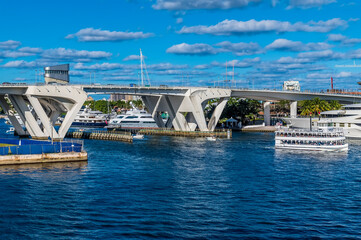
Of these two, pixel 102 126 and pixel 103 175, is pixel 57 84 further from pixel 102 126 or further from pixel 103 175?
pixel 102 126

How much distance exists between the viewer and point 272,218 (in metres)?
41.1

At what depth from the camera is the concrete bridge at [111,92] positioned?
353 feet

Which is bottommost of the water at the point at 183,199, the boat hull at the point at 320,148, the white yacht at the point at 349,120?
the water at the point at 183,199

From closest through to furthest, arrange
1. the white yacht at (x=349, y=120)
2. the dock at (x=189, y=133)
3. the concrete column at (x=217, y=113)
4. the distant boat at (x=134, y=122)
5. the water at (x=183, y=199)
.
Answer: the water at (x=183, y=199) → the white yacht at (x=349, y=120) → the dock at (x=189, y=133) → the concrete column at (x=217, y=113) → the distant boat at (x=134, y=122)

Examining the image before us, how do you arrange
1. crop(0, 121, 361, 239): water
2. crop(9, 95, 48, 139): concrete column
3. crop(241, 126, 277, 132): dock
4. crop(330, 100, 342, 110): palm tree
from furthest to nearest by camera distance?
crop(330, 100, 342, 110): palm tree, crop(241, 126, 277, 132): dock, crop(9, 95, 48, 139): concrete column, crop(0, 121, 361, 239): water

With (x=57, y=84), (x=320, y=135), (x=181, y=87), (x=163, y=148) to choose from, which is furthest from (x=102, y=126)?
(x=320, y=135)

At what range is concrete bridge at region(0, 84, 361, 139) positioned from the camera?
353 feet

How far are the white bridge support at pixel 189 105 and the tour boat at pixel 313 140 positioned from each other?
43.3 metres

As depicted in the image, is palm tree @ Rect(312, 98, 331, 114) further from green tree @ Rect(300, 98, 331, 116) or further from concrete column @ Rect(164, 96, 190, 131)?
concrete column @ Rect(164, 96, 190, 131)

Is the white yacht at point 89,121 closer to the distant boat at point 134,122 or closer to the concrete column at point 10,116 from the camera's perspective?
the distant boat at point 134,122

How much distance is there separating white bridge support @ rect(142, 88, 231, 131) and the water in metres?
57.0

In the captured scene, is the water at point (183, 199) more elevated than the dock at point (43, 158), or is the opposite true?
the dock at point (43, 158)

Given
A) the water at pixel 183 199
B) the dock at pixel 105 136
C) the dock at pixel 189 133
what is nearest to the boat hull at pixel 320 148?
the water at pixel 183 199

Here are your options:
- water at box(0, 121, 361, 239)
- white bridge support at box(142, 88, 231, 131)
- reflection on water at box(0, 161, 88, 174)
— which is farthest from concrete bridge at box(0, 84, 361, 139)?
water at box(0, 121, 361, 239)
